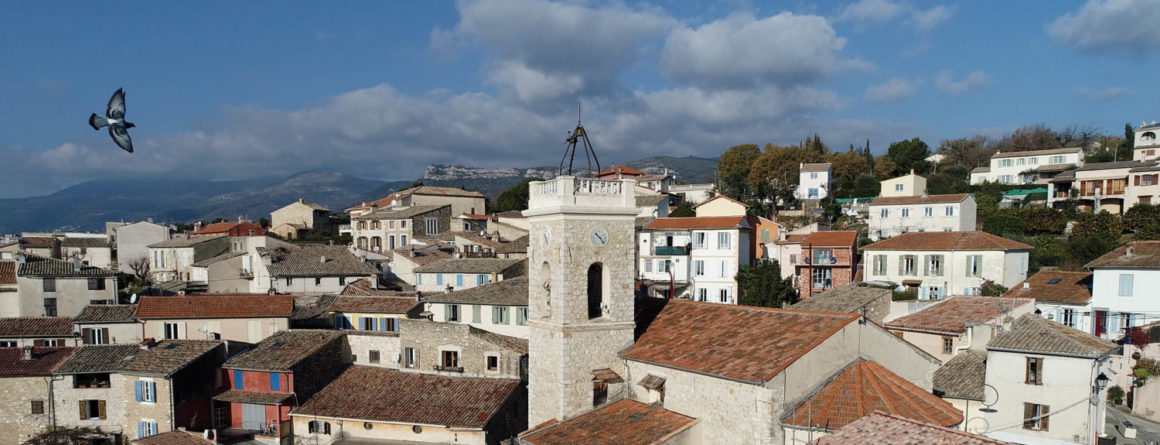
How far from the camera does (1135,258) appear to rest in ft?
111

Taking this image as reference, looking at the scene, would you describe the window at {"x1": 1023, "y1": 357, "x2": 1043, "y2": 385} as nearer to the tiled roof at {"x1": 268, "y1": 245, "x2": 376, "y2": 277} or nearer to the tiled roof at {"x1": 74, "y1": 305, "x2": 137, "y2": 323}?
the tiled roof at {"x1": 268, "y1": 245, "x2": 376, "y2": 277}

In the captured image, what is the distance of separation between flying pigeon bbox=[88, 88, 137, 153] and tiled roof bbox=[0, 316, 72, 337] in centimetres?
Answer: 2942

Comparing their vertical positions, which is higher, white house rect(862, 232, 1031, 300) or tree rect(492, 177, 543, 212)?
tree rect(492, 177, 543, 212)

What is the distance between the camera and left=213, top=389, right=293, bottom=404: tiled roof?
33.3 meters

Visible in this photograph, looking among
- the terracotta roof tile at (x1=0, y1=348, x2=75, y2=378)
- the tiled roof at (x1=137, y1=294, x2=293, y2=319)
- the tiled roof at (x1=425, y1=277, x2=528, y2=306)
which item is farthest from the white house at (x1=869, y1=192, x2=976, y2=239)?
the terracotta roof tile at (x1=0, y1=348, x2=75, y2=378)

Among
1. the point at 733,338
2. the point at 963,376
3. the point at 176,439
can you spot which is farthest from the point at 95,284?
the point at 963,376

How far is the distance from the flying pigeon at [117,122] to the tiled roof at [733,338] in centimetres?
1644

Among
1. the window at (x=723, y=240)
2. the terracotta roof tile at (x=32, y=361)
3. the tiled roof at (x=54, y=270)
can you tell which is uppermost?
the window at (x=723, y=240)

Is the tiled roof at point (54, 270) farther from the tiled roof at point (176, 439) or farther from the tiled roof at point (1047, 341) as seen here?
the tiled roof at point (1047, 341)

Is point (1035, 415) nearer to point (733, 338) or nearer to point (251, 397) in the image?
point (733, 338)

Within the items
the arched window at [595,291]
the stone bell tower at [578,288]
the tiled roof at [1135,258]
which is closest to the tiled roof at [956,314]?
the tiled roof at [1135,258]

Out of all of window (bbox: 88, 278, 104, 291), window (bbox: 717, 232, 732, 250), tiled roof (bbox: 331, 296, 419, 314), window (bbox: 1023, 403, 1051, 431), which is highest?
window (bbox: 717, 232, 732, 250)

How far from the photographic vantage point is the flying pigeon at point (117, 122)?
18.9 metres

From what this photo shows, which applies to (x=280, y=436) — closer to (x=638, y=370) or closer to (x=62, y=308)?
(x=638, y=370)
